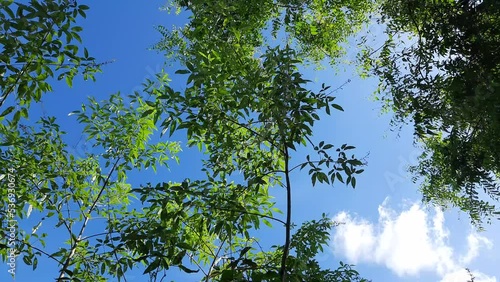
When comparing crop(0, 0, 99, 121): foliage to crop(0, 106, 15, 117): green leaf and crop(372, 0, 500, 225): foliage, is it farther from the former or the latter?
crop(372, 0, 500, 225): foliage

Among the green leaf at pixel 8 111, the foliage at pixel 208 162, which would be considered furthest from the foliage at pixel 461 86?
the green leaf at pixel 8 111

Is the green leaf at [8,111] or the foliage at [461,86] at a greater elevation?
the foliage at [461,86]

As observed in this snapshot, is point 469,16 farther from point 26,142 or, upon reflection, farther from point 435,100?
point 26,142

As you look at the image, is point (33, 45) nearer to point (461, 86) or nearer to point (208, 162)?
point (208, 162)

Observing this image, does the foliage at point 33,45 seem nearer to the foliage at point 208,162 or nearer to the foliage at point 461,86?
the foliage at point 208,162

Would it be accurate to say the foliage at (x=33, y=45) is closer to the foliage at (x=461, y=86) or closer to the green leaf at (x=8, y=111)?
the green leaf at (x=8, y=111)

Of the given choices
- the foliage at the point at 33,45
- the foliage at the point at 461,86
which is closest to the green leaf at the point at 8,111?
the foliage at the point at 33,45

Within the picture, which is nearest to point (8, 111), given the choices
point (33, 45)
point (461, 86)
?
point (33, 45)

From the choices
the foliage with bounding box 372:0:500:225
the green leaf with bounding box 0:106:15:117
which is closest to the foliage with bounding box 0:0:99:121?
the green leaf with bounding box 0:106:15:117

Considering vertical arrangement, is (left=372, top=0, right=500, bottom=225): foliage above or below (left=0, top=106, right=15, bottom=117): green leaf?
above

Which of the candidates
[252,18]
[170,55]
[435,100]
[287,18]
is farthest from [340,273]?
[170,55]

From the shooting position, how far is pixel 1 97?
83.3 inches

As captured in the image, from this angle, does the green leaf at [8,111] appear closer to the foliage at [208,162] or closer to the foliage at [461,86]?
the foliage at [208,162]

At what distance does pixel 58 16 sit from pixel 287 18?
7.66ft
